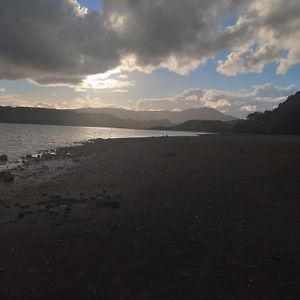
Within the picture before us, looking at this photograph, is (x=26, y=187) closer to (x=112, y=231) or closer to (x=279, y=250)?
(x=112, y=231)

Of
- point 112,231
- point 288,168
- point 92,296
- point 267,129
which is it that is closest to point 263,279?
point 92,296

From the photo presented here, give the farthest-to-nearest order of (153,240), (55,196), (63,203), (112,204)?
(55,196), (63,203), (112,204), (153,240)

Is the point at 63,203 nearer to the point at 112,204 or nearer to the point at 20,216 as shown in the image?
the point at 112,204

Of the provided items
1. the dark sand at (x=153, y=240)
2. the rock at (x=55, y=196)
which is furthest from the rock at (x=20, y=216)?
the rock at (x=55, y=196)

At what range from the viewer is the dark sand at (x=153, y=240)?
8.33 m

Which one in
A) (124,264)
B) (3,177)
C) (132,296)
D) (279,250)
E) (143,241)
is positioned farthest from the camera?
(3,177)

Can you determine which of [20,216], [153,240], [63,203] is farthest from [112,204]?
[153,240]

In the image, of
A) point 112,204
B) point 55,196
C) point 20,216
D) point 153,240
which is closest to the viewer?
point 153,240

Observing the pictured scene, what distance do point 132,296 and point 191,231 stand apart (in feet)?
15.1

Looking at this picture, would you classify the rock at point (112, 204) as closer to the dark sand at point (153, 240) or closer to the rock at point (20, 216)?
the dark sand at point (153, 240)

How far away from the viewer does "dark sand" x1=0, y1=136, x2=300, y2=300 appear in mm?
8327

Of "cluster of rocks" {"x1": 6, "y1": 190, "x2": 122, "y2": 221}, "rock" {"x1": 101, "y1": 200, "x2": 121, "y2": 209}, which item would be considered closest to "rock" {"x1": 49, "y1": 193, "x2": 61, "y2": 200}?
"cluster of rocks" {"x1": 6, "y1": 190, "x2": 122, "y2": 221}

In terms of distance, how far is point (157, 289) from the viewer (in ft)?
26.8

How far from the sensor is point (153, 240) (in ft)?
37.4
